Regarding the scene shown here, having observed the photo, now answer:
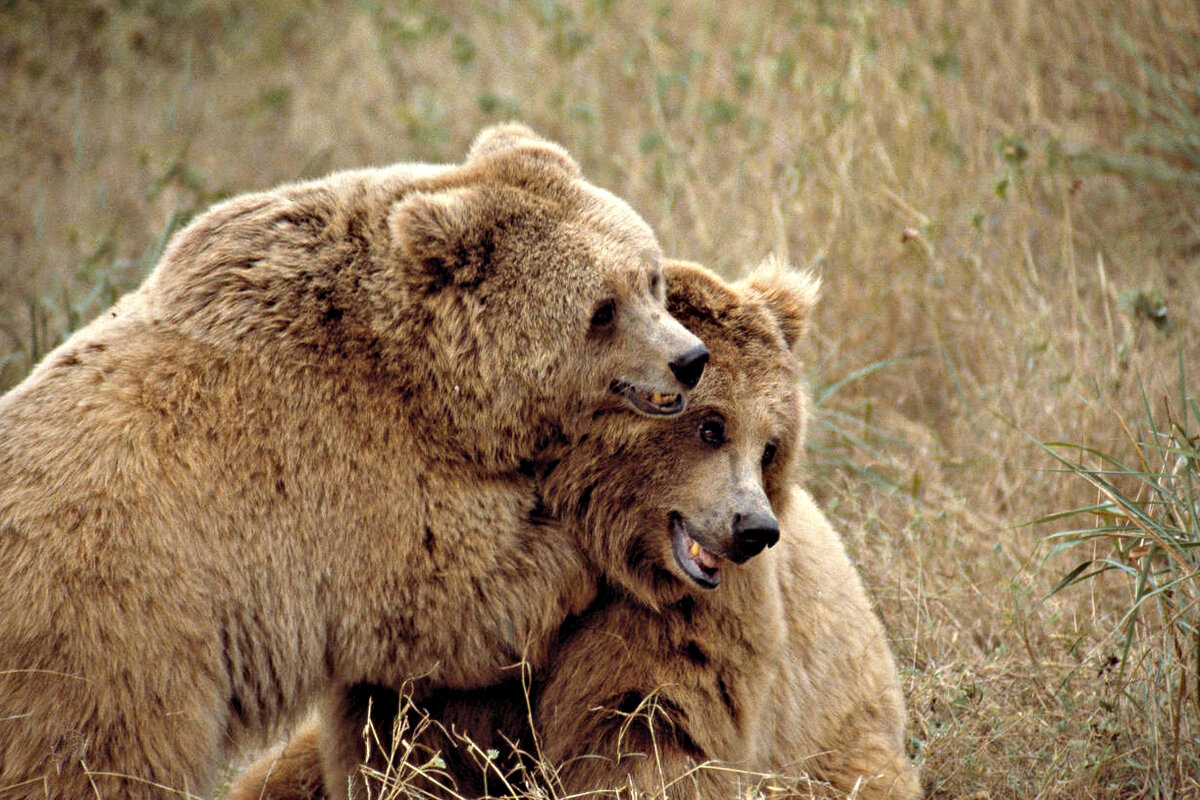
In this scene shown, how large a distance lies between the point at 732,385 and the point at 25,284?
185 inches

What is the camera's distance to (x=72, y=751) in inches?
126

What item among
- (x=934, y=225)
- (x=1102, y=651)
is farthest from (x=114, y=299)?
(x=1102, y=651)

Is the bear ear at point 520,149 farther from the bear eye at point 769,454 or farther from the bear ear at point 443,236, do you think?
the bear eye at point 769,454

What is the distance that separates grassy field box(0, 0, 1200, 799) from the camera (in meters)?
4.28

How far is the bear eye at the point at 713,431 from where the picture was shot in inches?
147

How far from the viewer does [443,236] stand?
141 inches

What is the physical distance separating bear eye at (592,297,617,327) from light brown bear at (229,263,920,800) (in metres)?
0.26

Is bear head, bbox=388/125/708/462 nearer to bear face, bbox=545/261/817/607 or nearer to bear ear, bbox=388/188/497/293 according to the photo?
bear ear, bbox=388/188/497/293

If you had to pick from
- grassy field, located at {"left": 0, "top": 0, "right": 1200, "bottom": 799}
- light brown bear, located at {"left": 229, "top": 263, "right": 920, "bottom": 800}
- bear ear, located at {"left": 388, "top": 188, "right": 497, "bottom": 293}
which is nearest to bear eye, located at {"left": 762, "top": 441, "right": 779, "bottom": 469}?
light brown bear, located at {"left": 229, "top": 263, "right": 920, "bottom": 800}

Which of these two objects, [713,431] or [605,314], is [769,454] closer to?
[713,431]

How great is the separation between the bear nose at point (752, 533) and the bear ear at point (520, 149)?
112 centimetres

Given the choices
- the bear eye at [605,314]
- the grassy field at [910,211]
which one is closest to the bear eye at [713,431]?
the bear eye at [605,314]

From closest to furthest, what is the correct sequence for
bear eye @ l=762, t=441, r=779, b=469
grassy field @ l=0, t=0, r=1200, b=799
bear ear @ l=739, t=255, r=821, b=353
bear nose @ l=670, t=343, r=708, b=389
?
bear nose @ l=670, t=343, r=708, b=389 → bear eye @ l=762, t=441, r=779, b=469 → bear ear @ l=739, t=255, r=821, b=353 → grassy field @ l=0, t=0, r=1200, b=799

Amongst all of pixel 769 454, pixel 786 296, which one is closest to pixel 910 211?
pixel 786 296
